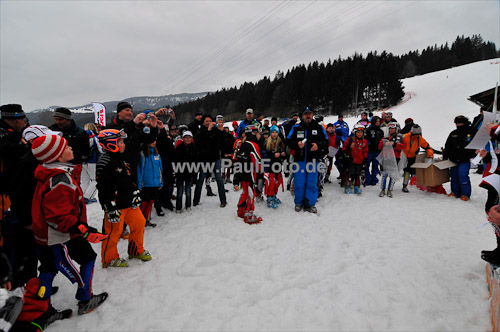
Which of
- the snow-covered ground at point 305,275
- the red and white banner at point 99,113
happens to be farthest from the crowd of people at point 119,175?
the red and white banner at point 99,113

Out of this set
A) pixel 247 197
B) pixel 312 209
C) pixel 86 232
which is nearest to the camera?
pixel 86 232

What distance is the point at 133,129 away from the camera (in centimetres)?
415

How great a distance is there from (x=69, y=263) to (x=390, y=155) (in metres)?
7.54

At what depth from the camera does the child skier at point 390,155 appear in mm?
6715

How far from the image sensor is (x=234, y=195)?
7516 millimetres

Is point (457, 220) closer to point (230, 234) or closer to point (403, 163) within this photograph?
point (403, 163)

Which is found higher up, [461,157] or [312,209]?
[461,157]

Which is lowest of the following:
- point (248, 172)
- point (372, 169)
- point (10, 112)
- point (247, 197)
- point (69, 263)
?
point (69, 263)

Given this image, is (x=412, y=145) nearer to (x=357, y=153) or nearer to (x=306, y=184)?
(x=357, y=153)

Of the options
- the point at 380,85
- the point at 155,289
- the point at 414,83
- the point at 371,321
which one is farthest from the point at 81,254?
the point at 414,83

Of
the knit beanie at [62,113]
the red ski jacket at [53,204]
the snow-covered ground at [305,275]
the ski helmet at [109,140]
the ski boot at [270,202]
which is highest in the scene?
the knit beanie at [62,113]

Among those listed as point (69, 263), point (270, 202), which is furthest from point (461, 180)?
point (69, 263)

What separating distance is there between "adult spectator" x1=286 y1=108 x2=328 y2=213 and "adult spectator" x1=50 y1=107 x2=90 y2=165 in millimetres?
4488

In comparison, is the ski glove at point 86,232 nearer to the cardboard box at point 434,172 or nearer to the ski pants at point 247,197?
the ski pants at point 247,197
